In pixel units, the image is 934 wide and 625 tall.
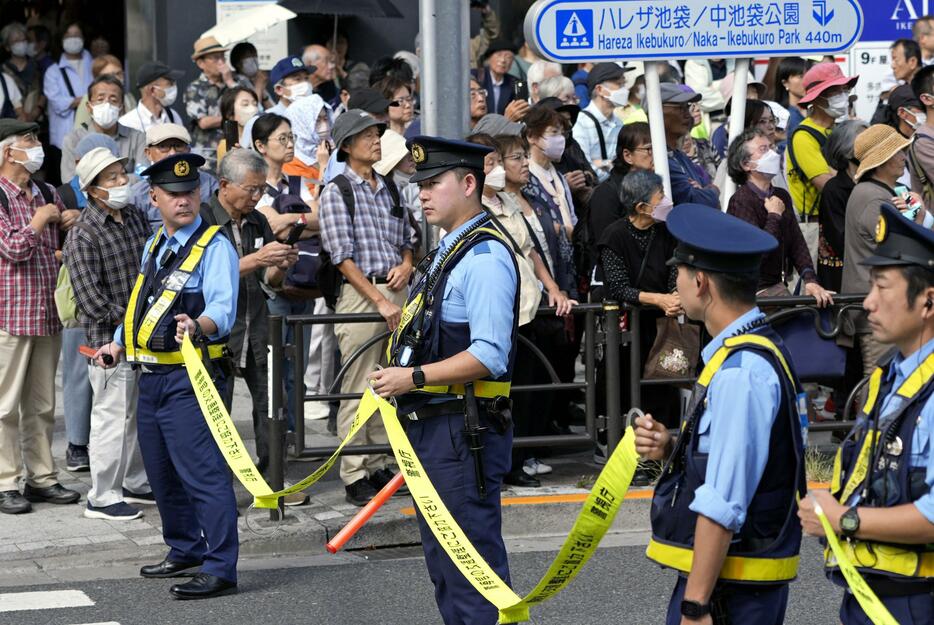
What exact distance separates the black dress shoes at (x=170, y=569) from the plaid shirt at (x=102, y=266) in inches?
55.8

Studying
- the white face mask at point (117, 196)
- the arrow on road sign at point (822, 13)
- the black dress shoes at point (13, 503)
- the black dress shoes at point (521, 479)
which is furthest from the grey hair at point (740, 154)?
the black dress shoes at point (13, 503)

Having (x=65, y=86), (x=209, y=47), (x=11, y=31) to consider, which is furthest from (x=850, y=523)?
(x=11, y=31)

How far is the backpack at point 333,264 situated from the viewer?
7.98 metres

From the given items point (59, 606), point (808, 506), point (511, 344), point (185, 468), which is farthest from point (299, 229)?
point (808, 506)

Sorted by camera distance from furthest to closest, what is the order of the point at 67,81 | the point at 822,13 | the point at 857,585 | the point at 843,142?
1. the point at 67,81
2. the point at 843,142
3. the point at 822,13
4. the point at 857,585

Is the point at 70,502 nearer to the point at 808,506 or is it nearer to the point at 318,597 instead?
the point at 318,597

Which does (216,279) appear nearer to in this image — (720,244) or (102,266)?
(102,266)

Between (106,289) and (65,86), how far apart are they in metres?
6.88

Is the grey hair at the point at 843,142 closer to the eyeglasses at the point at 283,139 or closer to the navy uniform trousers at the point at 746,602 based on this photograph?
the eyeglasses at the point at 283,139

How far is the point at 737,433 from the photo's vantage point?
11.8ft

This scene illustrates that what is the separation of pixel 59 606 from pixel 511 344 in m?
2.66

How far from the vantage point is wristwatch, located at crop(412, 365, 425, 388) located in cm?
489

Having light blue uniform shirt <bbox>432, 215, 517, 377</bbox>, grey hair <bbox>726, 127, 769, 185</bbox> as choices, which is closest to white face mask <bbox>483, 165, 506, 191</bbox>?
grey hair <bbox>726, 127, 769, 185</bbox>

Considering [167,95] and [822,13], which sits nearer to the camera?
[822,13]
